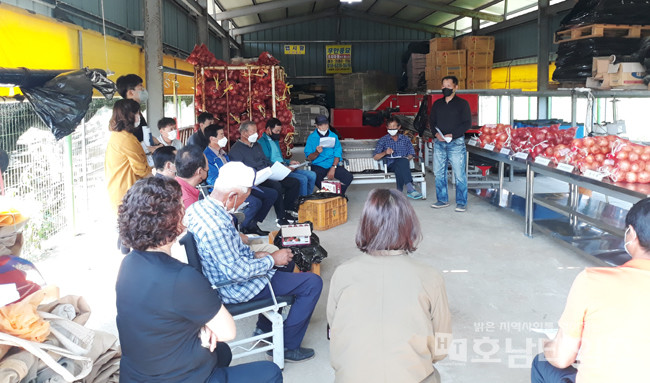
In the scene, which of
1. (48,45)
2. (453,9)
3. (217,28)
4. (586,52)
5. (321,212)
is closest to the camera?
(48,45)

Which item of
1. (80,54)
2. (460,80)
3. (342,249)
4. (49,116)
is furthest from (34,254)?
(460,80)

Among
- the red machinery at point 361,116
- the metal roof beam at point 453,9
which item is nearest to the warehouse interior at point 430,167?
the red machinery at point 361,116

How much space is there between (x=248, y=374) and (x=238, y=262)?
0.77 m

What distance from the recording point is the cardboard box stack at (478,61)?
13.6 meters

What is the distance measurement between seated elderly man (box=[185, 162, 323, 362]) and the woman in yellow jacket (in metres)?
1.78

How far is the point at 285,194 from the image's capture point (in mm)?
7008

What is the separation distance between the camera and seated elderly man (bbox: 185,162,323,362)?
283 centimetres

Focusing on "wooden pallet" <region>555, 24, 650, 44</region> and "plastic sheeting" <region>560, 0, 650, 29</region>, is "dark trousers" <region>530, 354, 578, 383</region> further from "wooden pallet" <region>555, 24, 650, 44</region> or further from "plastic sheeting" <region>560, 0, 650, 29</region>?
"plastic sheeting" <region>560, 0, 650, 29</region>

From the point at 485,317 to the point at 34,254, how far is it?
389 cm

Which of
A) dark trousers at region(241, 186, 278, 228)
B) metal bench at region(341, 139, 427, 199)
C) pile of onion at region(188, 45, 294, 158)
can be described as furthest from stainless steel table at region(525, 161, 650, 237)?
pile of onion at region(188, 45, 294, 158)

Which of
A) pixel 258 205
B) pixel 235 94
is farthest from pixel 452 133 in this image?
pixel 235 94

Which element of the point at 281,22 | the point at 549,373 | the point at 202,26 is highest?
the point at 281,22

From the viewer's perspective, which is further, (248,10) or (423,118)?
(248,10)

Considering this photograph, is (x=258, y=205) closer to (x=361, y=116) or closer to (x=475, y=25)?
(x=361, y=116)
